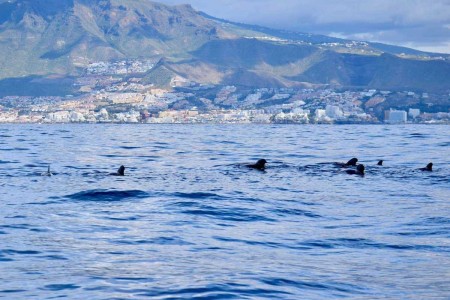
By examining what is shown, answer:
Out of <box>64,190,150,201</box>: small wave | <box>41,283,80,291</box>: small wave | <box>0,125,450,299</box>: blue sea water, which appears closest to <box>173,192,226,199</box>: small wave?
<box>0,125,450,299</box>: blue sea water

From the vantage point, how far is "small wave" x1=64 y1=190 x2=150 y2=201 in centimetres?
2611

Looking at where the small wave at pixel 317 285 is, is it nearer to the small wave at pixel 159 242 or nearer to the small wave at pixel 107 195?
the small wave at pixel 159 242

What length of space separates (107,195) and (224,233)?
308 inches

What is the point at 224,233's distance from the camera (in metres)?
20.0

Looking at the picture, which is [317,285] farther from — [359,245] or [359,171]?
[359,171]

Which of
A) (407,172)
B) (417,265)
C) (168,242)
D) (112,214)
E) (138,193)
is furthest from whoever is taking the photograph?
(407,172)

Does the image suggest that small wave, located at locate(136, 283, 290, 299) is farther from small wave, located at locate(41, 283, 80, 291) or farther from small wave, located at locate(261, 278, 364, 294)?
small wave, located at locate(41, 283, 80, 291)

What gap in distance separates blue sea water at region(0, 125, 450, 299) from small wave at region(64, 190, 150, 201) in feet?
0.21

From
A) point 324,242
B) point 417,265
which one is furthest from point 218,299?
point 324,242

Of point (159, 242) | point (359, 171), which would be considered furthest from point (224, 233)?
point (359, 171)

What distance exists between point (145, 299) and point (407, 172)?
25923mm

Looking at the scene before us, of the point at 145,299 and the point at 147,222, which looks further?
the point at 147,222

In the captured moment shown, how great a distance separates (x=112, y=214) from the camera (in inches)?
889

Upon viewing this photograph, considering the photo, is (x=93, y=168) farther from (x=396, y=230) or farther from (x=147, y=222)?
(x=396, y=230)
